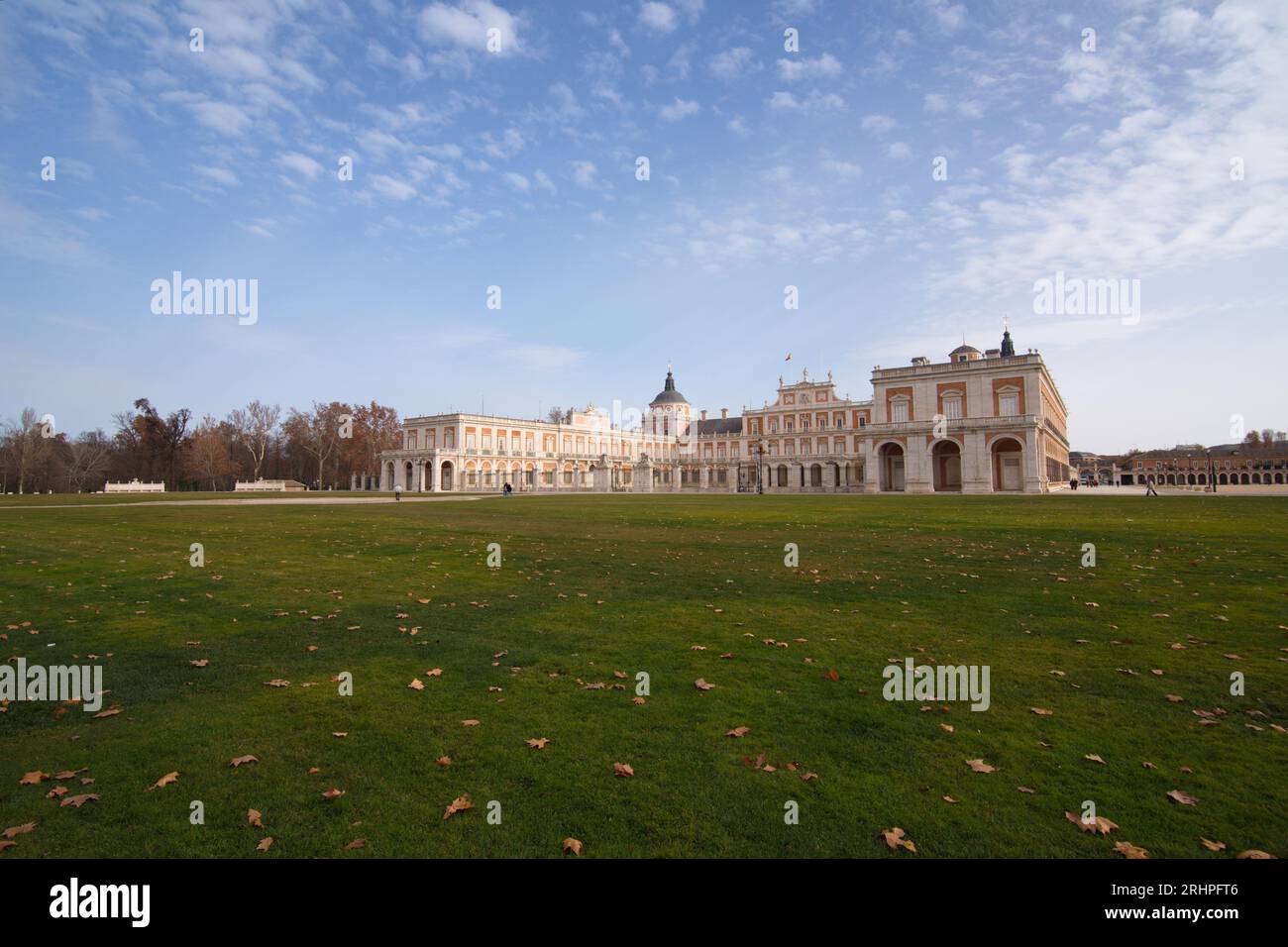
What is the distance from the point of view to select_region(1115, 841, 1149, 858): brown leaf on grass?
367cm

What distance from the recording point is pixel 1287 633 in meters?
7.77

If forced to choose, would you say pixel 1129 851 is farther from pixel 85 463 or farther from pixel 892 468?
pixel 85 463

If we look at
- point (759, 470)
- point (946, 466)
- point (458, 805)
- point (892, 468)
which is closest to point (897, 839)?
point (458, 805)

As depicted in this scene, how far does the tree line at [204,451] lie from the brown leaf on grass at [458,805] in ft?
289

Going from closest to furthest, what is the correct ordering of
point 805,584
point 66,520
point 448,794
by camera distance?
1. point 448,794
2. point 805,584
3. point 66,520

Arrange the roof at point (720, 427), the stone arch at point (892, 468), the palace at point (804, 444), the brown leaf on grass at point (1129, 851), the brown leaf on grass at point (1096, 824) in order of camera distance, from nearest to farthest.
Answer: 1. the brown leaf on grass at point (1129, 851)
2. the brown leaf on grass at point (1096, 824)
3. the palace at point (804, 444)
4. the stone arch at point (892, 468)
5. the roof at point (720, 427)

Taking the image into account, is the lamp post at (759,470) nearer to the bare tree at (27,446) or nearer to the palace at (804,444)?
the palace at (804,444)

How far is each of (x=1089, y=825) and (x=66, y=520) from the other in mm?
34651

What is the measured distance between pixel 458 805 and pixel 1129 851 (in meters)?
4.07

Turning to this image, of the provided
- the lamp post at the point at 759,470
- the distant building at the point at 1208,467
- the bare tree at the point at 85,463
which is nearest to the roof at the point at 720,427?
the lamp post at the point at 759,470

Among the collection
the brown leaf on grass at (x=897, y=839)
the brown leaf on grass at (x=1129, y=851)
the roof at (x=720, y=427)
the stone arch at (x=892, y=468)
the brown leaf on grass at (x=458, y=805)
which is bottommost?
the brown leaf on grass at (x=1129, y=851)

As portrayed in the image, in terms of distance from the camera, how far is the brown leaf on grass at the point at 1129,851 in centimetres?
367
